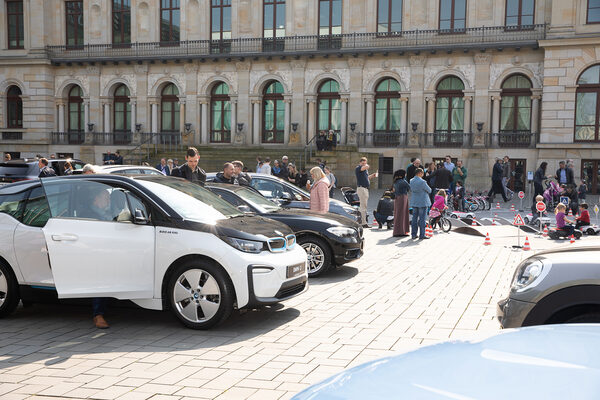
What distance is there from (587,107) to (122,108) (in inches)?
1091

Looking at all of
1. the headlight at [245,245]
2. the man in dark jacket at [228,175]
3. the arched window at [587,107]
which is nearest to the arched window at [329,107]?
the arched window at [587,107]

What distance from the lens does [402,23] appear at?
112 ft

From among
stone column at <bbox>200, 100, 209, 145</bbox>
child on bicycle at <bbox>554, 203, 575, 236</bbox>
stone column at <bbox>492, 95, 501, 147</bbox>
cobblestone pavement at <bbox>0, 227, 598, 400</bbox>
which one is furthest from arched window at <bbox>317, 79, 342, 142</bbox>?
cobblestone pavement at <bbox>0, 227, 598, 400</bbox>

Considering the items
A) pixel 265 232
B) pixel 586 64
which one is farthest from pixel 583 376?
pixel 586 64

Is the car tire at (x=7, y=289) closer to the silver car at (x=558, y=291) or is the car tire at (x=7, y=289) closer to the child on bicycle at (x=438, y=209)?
the silver car at (x=558, y=291)

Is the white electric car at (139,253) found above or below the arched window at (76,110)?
below

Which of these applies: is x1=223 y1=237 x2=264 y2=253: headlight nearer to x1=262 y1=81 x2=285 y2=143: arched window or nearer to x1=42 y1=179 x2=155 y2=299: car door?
x1=42 y1=179 x2=155 y2=299: car door

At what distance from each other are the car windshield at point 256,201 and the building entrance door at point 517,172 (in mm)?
23121

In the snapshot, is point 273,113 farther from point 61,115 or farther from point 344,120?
point 61,115

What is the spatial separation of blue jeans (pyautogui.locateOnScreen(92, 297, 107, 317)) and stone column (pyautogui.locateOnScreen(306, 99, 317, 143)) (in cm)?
2950

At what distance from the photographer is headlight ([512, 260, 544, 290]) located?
5293mm

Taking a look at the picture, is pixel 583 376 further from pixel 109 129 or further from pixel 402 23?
pixel 109 129

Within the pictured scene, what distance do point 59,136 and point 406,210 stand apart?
31398mm

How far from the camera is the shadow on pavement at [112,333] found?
240 inches
